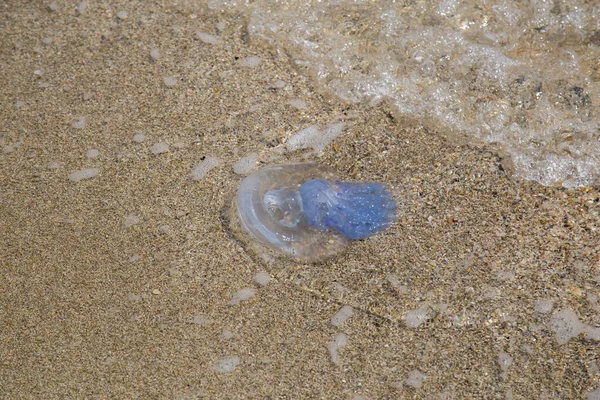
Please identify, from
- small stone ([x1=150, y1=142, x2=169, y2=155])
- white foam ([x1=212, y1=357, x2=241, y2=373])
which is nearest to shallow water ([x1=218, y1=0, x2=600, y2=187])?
small stone ([x1=150, y1=142, x2=169, y2=155])

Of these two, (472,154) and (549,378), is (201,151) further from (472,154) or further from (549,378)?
(549,378)

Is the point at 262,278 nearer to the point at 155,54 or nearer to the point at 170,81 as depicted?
the point at 170,81

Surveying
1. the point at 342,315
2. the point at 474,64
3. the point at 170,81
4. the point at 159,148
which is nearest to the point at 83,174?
the point at 159,148

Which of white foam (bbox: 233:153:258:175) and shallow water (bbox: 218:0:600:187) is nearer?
white foam (bbox: 233:153:258:175)

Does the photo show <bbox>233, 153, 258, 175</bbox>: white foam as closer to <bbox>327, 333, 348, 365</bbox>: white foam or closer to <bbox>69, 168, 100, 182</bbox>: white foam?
<bbox>69, 168, 100, 182</bbox>: white foam

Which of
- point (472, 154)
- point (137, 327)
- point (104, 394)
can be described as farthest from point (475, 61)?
point (104, 394)

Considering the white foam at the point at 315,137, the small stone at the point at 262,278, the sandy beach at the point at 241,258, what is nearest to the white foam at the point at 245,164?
the sandy beach at the point at 241,258

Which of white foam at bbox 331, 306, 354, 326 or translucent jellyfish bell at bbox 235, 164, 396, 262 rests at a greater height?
translucent jellyfish bell at bbox 235, 164, 396, 262
